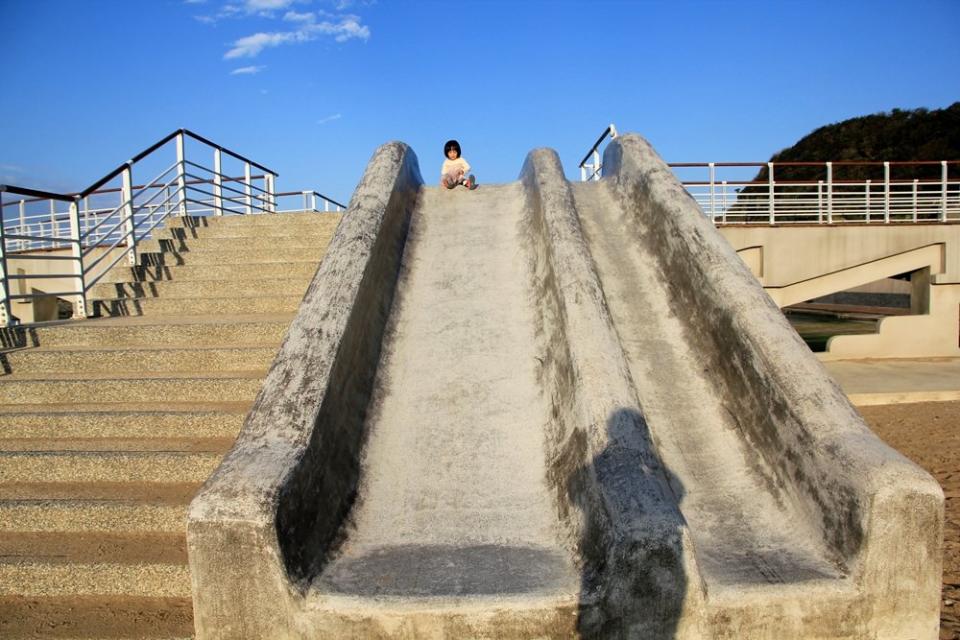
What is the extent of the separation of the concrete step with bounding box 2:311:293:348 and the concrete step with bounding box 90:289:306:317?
0.83 ft

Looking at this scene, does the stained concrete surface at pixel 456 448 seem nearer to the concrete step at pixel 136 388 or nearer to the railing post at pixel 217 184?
the concrete step at pixel 136 388

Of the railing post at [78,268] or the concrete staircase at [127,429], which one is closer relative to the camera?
the concrete staircase at [127,429]

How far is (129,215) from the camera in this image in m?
6.93

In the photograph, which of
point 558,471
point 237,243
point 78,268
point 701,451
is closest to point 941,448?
point 701,451

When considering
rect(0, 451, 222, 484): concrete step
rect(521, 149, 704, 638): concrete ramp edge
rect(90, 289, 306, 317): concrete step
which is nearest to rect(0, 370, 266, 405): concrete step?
rect(0, 451, 222, 484): concrete step

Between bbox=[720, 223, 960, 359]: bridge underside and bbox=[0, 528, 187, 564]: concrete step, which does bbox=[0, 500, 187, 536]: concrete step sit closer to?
bbox=[0, 528, 187, 564]: concrete step

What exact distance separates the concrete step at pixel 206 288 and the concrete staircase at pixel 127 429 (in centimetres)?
1

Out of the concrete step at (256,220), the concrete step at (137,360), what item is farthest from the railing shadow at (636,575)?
the concrete step at (256,220)

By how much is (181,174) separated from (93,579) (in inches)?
248

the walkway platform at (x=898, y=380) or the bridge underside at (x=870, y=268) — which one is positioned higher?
the bridge underside at (x=870, y=268)

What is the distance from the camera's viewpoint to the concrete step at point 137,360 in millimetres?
4852

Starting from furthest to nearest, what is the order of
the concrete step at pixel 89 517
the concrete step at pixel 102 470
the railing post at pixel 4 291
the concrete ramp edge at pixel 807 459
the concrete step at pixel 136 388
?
the railing post at pixel 4 291 < the concrete step at pixel 136 388 < the concrete step at pixel 102 470 < the concrete step at pixel 89 517 < the concrete ramp edge at pixel 807 459

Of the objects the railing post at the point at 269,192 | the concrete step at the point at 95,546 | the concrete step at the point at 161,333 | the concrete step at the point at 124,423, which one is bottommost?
the concrete step at the point at 95,546

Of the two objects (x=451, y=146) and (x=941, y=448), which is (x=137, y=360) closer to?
(x=451, y=146)
